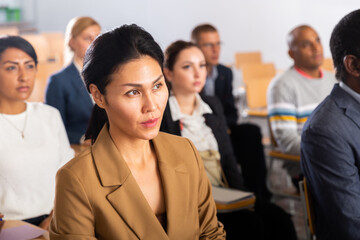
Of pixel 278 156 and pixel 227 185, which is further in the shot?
pixel 278 156

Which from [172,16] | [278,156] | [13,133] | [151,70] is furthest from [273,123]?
[172,16]

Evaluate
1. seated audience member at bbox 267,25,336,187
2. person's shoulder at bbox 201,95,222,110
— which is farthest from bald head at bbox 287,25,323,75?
person's shoulder at bbox 201,95,222,110

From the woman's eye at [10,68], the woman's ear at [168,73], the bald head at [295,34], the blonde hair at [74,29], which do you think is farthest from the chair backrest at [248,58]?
the woman's eye at [10,68]

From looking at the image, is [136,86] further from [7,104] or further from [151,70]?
[7,104]

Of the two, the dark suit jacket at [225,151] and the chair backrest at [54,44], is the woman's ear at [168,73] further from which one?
the chair backrest at [54,44]

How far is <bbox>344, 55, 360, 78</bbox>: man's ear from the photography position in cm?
190

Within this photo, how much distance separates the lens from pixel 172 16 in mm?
9906

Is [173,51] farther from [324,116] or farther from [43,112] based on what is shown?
[324,116]

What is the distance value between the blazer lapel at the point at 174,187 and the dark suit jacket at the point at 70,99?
1.80 meters

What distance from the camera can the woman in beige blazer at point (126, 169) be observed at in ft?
4.40

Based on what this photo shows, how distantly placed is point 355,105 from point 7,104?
1.48 metres

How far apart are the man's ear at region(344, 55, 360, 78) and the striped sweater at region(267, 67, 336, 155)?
55.8 inches

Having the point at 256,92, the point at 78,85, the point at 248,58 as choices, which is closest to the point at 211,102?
the point at 78,85

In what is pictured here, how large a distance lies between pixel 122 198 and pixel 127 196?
0.02 meters
